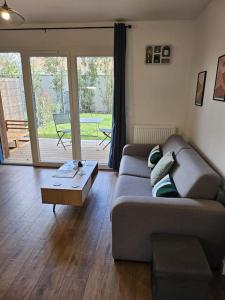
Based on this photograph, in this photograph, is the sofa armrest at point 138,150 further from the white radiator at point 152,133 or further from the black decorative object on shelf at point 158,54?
the black decorative object on shelf at point 158,54

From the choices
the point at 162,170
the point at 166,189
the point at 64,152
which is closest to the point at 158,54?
the point at 162,170

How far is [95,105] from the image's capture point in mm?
3824

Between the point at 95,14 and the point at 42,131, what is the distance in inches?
87.5

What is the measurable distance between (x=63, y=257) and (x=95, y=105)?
259cm

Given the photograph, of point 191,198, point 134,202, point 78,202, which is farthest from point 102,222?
point 191,198

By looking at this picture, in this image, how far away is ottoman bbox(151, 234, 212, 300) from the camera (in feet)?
4.50

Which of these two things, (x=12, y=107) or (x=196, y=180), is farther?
(x=12, y=107)

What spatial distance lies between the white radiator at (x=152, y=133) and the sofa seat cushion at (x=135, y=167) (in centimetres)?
48

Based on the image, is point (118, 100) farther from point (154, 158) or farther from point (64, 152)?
point (64, 152)

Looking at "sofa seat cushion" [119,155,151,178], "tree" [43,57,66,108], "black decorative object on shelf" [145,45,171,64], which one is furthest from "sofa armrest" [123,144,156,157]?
"tree" [43,57,66,108]

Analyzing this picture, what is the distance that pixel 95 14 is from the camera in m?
3.00

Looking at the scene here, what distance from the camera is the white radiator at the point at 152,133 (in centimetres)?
365

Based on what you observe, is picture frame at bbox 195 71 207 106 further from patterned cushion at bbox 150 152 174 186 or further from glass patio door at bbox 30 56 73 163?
glass patio door at bbox 30 56 73 163

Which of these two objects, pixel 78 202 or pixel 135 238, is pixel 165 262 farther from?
pixel 78 202
